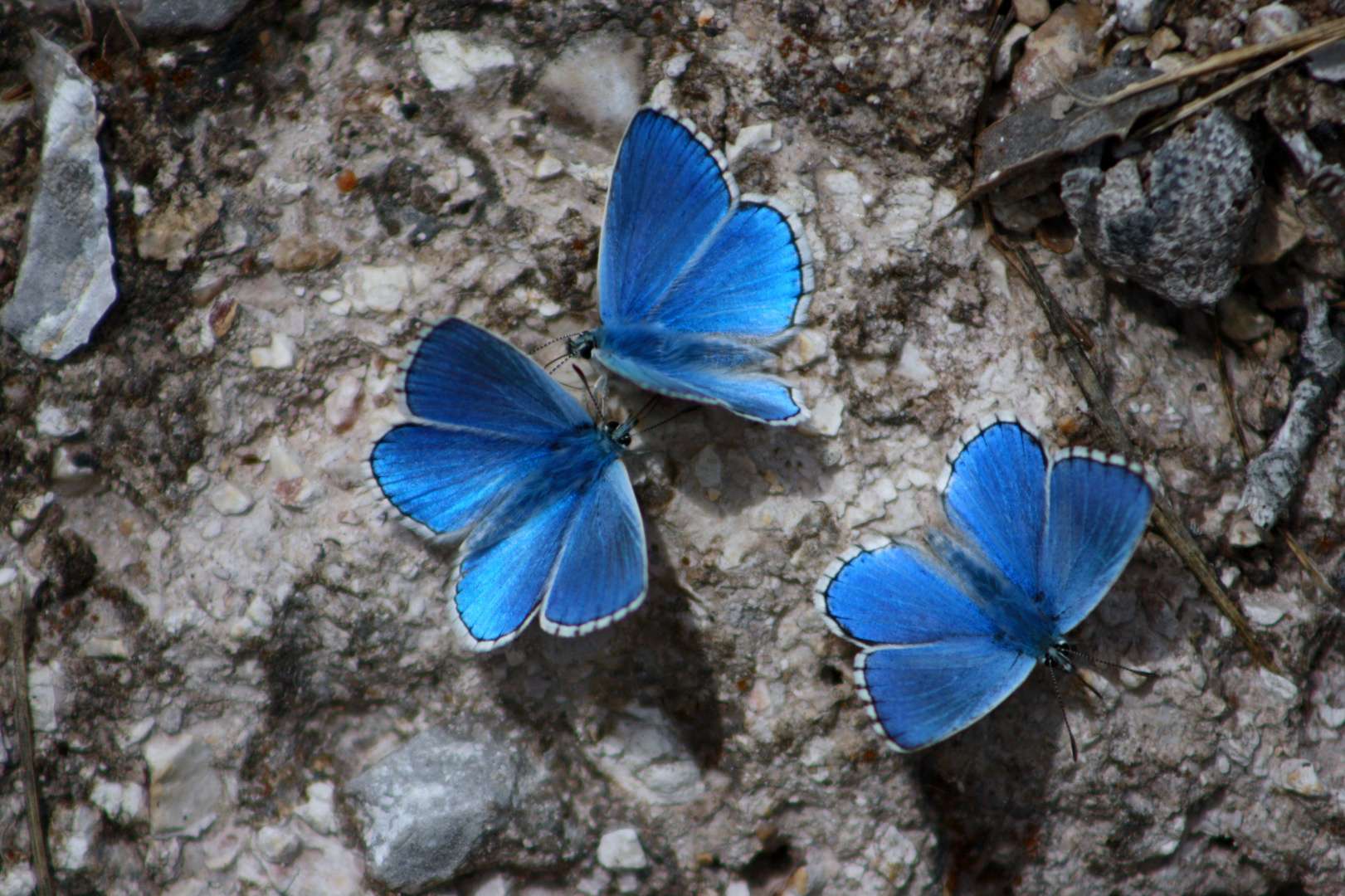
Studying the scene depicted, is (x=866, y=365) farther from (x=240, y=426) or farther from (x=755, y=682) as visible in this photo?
(x=240, y=426)

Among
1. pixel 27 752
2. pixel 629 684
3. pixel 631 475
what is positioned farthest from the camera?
pixel 629 684

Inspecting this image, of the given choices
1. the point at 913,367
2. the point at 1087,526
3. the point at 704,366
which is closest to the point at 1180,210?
the point at 913,367

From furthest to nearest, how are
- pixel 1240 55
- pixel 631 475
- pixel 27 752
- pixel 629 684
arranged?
pixel 629 684, pixel 631 475, pixel 27 752, pixel 1240 55

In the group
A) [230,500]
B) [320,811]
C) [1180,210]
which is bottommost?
[320,811]

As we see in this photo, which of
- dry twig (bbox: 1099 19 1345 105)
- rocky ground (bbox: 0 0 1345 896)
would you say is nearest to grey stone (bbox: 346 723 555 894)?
rocky ground (bbox: 0 0 1345 896)

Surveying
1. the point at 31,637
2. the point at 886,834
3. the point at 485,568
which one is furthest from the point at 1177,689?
the point at 31,637

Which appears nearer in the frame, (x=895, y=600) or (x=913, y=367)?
(x=895, y=600)

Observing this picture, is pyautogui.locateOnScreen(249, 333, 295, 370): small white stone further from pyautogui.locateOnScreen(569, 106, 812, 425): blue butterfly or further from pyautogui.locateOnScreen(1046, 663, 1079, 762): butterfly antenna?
pyautogui.locateOnScreen(1046, 663, 1079, 762): butterfly antenna

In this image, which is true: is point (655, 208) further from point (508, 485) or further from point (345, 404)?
point (345, 404)
